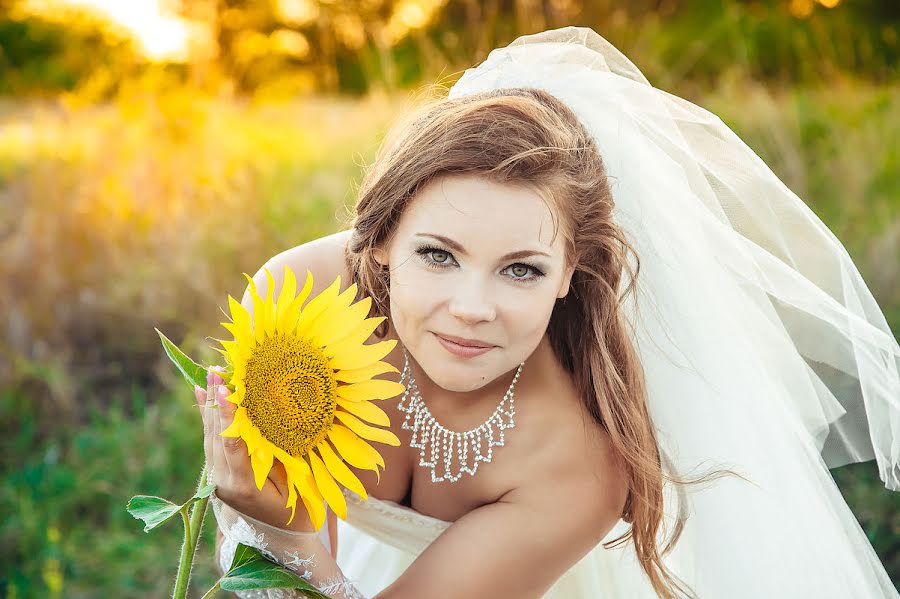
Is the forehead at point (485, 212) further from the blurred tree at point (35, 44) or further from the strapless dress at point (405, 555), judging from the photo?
the blurred tree at point (35, 44)

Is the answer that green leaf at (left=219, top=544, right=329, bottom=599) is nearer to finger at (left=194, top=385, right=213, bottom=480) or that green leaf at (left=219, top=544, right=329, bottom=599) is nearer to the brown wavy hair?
finger at (left=194, top=385, right=213, bottom=480)

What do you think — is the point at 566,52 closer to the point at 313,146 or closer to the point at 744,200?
the point at 744,200

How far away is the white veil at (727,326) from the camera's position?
2105 mm

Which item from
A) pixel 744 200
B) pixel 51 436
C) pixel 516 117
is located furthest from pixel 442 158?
pixel 51 436

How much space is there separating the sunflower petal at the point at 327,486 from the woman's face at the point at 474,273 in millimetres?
419

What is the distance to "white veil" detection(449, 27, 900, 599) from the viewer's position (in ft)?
6.91

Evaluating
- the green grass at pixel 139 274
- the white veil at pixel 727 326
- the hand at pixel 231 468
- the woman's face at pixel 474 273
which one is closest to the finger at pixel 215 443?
the hand at pixel 231 468

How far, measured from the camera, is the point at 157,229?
4.97m

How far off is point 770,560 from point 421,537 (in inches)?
31.8

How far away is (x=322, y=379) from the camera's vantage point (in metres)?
1.46

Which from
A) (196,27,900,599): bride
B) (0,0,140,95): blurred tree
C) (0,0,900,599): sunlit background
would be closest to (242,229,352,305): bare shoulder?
(196,27,900,599): bride

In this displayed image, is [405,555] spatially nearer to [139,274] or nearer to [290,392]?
[290,392]

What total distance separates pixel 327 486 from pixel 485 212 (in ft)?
1.98

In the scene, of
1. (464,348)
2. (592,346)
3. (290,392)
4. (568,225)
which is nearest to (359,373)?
(290,392)
